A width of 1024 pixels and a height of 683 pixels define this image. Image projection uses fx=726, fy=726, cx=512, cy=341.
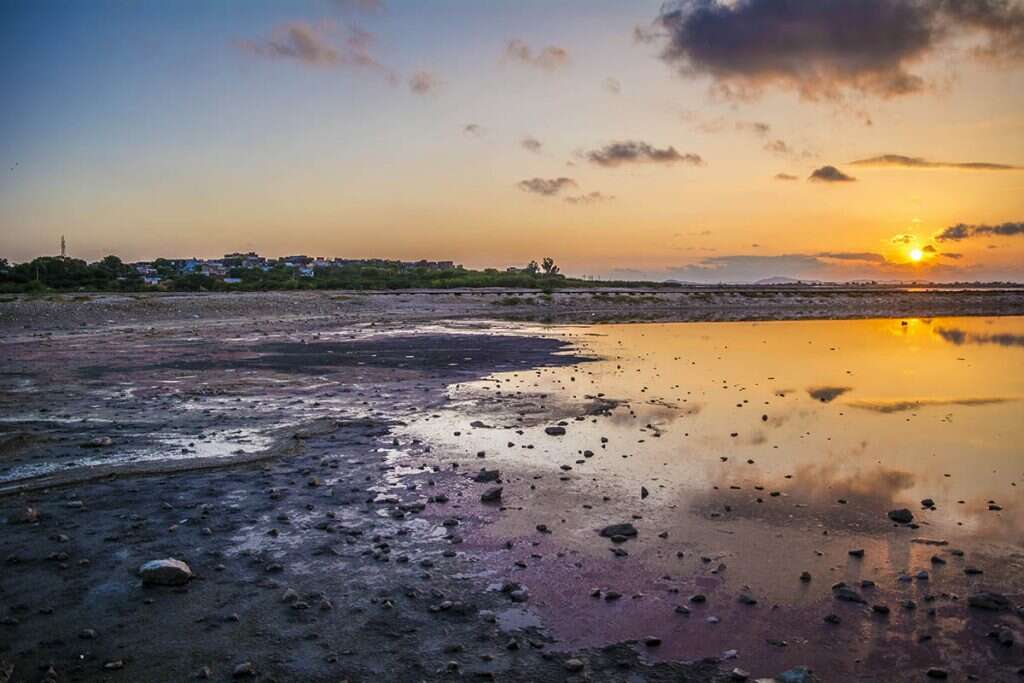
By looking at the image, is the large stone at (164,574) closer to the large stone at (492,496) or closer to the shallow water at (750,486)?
the shallow water at (750,486)

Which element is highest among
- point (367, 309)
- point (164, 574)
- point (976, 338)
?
point (367, 309)

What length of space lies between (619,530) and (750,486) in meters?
3.49

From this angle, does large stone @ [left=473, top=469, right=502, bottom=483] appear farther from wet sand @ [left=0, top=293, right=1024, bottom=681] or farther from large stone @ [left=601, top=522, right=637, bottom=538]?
large stone @ [left=601, top=522, right=637, bottom=538]

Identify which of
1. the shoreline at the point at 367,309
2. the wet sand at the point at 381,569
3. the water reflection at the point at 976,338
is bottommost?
the wet sand at the point at 381,569

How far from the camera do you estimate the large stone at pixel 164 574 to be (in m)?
8.38

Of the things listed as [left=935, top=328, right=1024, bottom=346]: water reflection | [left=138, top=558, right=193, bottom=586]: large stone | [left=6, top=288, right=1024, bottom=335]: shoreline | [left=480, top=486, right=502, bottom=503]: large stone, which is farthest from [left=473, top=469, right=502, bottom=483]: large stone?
[left=6, top=288, right=1024, bottom=335]: shoreline

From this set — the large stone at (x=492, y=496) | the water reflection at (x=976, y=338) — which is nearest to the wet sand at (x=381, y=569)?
the large stone at (x=492, y=496)

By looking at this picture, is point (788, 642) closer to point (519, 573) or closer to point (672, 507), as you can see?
point (519, 573)

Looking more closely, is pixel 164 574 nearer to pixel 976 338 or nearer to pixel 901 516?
pixel 901 516

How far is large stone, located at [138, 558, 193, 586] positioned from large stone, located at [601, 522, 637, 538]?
5386mm

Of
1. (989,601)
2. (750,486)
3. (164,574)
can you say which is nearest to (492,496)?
(750,486)

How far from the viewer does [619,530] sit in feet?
33.4

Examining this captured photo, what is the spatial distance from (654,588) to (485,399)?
42.7 feet

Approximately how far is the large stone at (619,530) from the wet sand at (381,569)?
21cm
